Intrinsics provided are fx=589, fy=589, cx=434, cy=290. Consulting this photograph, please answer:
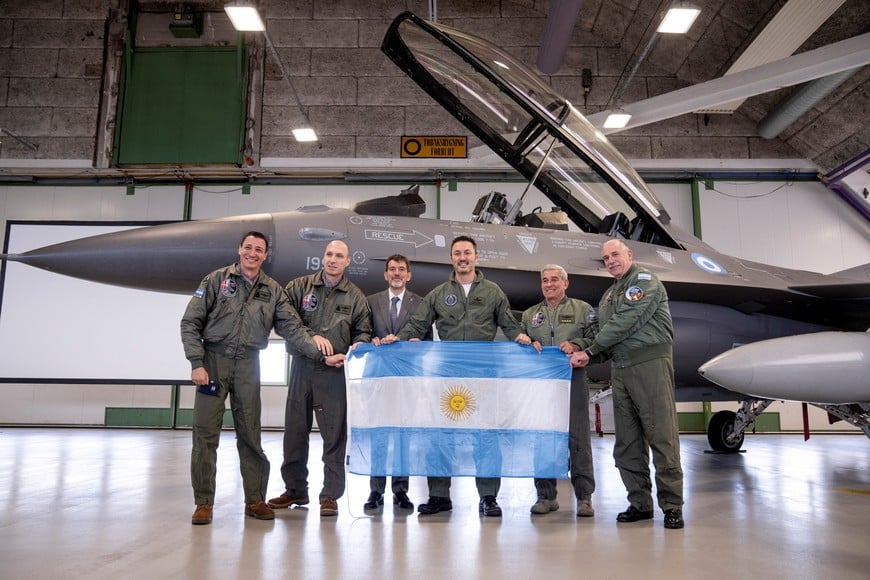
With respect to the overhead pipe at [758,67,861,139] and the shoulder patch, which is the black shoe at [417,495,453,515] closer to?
the shoulder patch

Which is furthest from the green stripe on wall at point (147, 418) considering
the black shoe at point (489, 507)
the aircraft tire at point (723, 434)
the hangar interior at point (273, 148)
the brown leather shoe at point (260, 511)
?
the black shoe at point (489, 507)

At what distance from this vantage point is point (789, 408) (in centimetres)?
1329

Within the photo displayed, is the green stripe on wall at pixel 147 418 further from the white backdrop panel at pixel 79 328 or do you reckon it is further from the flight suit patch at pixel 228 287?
the flight suit patch at pixel 228 287

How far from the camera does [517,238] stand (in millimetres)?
6102

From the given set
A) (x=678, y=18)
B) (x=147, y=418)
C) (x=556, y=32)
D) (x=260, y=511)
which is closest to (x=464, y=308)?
(x=260, y=511)

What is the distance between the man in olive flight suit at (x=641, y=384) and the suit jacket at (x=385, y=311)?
1.25 metres

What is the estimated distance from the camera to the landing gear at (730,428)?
27.3 feet

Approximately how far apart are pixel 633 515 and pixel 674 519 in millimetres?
260

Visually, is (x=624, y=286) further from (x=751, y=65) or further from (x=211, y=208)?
(x=211, y=208)

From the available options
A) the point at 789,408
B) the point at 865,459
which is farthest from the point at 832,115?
the point at 865,459

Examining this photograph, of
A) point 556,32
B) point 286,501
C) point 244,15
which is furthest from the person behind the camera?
point 556,32

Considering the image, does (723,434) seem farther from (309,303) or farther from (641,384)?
(309,303)

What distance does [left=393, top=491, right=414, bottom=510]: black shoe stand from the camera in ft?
13.7

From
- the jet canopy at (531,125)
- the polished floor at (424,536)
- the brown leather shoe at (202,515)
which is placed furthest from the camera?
the jet canopy at (531,125)
